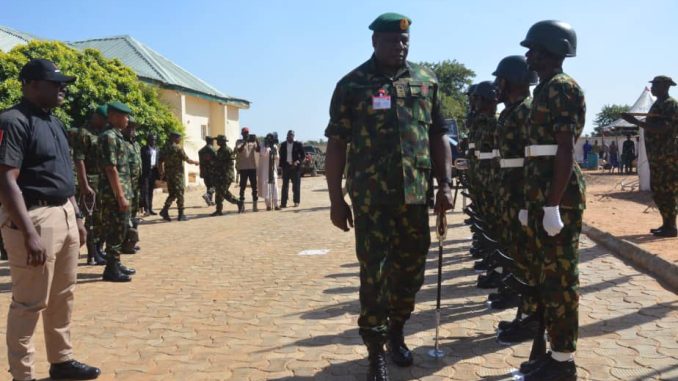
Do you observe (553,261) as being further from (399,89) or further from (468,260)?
(468,260)

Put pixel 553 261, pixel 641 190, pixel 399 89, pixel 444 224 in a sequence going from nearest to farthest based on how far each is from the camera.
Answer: pixel 553 261 < pixel 399 89 < pixel 444 224 < pixel 641 190

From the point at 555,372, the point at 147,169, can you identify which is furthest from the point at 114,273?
the point at 147,169

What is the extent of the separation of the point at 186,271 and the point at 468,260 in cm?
359

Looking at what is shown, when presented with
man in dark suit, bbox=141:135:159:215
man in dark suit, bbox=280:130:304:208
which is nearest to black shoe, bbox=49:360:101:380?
man in dark suit, bbox=141:135:159:215

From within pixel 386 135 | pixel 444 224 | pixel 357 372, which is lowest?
pixel 357 372

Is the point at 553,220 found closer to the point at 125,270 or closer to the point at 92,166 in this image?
the point at 125,270

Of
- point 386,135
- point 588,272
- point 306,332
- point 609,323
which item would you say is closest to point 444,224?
point 386,135

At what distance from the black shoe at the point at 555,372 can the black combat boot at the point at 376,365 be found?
33.1 inches

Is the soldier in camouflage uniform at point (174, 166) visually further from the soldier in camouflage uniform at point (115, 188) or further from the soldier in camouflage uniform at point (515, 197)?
the soldier in camouflage uniform at point (515, 197)

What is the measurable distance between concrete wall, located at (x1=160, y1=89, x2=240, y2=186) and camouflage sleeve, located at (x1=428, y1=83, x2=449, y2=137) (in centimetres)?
1906

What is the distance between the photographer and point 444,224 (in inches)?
157

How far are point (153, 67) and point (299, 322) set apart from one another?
20710mm

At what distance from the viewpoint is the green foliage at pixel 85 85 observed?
14367 millimetres

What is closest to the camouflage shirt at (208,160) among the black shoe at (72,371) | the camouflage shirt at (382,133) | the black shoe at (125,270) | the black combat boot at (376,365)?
the black shoe at (125,270)
